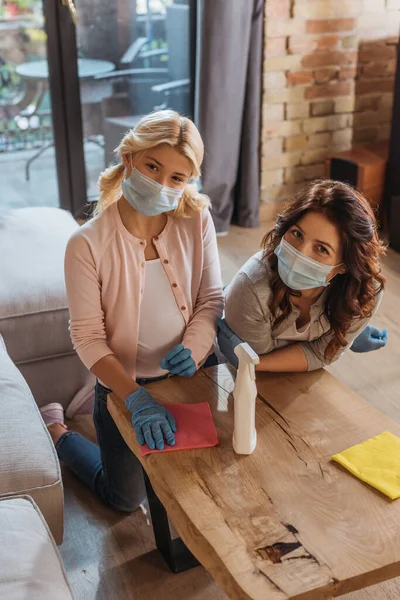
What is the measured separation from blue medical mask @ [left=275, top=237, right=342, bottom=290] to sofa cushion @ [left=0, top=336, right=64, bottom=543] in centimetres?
64

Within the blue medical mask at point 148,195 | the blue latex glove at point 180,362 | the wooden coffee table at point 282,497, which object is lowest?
the wooden coffee table at point 282,497

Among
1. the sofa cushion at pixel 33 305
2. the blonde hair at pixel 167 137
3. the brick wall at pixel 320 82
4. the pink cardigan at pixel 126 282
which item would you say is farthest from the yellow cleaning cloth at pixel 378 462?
the brick wall at pixel 320 82

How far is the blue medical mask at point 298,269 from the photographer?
1550mm

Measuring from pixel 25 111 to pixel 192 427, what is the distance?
261 centimetres

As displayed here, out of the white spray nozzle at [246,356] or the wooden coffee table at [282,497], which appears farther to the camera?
the white spray nozzle at [246,356]

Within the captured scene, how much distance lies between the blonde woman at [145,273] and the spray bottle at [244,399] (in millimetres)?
189

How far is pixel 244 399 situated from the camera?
1.34 metres

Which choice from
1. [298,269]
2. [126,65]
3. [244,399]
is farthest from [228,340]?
[126,65]

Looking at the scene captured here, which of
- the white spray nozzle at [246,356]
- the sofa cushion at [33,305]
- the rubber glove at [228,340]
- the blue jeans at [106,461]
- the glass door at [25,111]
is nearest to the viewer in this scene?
the white spray nozzle at [246,356]

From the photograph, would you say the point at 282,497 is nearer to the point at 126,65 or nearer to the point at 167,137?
the point at 167,137

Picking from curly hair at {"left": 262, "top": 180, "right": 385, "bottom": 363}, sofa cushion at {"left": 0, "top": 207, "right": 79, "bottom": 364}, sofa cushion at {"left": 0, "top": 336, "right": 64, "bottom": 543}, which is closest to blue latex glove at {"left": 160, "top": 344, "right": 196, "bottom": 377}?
curly hair at {"left": 262, "top": 180, "right": 385, "bottom": 363}

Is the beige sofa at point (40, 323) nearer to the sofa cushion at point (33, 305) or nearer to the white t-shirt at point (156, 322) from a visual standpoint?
the sofa cushion at point (33, 305)

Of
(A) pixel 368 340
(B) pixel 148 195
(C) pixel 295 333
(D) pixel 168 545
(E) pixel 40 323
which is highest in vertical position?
(B) pixel 148 195

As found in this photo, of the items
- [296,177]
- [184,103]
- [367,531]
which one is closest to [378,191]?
[296,177]
